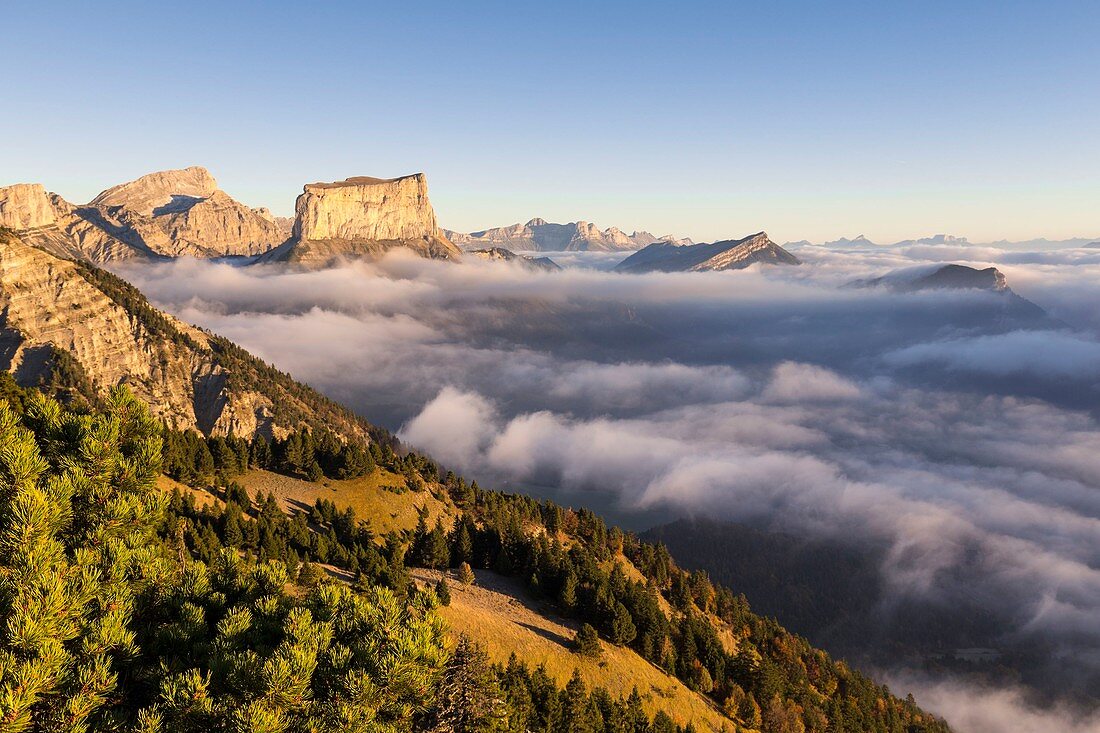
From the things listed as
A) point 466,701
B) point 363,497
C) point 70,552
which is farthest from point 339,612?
point 363,497

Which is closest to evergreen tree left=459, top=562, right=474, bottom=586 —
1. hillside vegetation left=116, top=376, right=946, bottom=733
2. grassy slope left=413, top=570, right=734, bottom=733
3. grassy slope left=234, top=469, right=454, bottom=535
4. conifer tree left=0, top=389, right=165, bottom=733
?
grassy slope left=413, top=570, right=734, bottom=733

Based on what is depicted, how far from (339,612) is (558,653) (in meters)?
63.0

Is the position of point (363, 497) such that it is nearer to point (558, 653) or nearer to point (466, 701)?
point (558, 653)

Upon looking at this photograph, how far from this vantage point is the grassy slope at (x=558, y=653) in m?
68.1

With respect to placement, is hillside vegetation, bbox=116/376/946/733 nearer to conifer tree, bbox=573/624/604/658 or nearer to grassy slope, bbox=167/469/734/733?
grassy slope, bbox=167/469/734/733

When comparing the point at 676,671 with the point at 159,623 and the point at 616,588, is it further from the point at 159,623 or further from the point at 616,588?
the point at 159,623

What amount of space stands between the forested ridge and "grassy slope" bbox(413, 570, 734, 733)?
2667mm

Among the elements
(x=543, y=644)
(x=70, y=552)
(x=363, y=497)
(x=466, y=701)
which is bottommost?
(x=363, y=497)

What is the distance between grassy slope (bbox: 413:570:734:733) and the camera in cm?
6812

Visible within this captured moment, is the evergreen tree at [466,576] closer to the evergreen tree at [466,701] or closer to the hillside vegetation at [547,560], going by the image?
the hillside vegetation at [547,560]

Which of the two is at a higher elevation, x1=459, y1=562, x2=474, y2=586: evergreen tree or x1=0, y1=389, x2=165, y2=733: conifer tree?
x1=0, y1=389, x2=165, y2=733: conifer tree

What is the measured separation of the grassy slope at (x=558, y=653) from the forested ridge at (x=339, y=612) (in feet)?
8.75

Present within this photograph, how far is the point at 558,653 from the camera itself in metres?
72.2

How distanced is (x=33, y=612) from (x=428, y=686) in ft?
29.2
